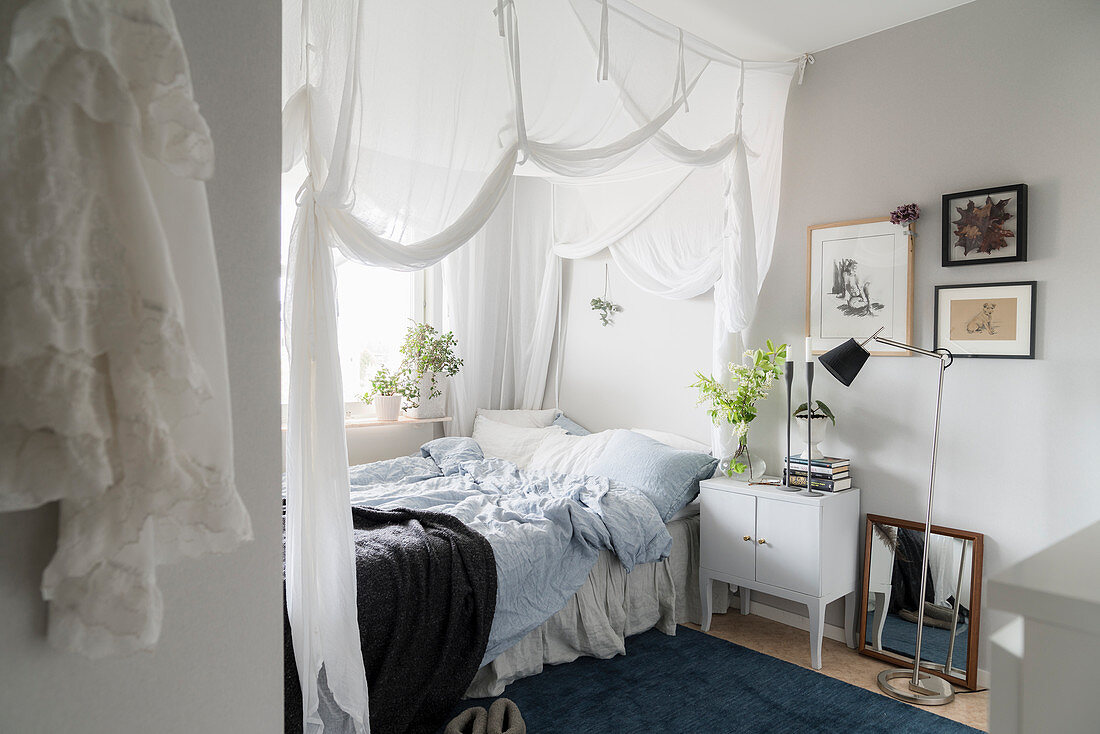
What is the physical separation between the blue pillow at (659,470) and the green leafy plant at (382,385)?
1409mm

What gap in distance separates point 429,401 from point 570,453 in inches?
43.8

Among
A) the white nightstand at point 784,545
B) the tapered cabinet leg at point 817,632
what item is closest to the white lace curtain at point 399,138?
the white nightstand at point 784,545

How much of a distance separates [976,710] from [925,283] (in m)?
1.73

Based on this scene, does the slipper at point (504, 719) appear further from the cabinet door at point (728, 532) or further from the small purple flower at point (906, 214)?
the small purple flower at point (906, 214)

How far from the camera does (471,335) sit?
4629 mm

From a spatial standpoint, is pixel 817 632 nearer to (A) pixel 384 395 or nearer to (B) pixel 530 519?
(B) pixel 530 519

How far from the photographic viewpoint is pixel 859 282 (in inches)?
127

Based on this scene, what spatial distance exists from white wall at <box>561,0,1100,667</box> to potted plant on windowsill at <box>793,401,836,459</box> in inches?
2.8

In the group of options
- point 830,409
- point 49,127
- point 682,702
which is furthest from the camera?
point 830,409

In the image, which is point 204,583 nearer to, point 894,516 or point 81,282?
point 81,282

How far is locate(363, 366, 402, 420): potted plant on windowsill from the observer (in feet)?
14.0

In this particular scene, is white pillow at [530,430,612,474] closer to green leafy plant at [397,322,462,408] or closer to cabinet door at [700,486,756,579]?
cabinet door at [700,486,756,579]

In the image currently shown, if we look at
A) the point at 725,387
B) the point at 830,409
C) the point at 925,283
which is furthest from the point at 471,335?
the point at 925,283

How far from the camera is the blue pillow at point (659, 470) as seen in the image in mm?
3318
